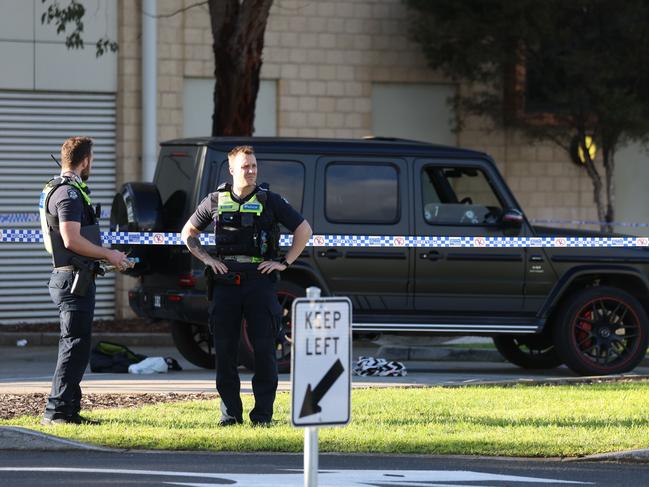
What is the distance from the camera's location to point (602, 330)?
14.4 meters

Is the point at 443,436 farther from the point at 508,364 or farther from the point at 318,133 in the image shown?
the point at 318,133

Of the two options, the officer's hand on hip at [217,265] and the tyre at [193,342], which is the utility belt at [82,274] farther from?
the tyre at [193,342]

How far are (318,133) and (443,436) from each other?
43.0 ft

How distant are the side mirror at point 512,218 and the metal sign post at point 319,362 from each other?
735 centimetres

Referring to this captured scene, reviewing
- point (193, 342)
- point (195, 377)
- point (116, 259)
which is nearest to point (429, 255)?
point (195, 377)

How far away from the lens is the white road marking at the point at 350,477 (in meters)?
8.12

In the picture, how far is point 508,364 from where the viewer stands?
16.2 meters

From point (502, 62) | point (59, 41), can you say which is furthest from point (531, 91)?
point (59, 41)

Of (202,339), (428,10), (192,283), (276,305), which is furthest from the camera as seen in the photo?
(428,10)

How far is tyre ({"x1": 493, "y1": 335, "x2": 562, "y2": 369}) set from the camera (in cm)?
1531

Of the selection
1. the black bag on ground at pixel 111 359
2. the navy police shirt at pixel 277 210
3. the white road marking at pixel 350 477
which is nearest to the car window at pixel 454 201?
the black bag on ground at pixel 111 359

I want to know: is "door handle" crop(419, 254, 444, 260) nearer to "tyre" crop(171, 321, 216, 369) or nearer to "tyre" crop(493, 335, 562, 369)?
"tyre" crop(493, 335, 562, 369)

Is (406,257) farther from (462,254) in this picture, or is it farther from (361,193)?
(361,193)

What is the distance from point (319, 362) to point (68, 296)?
3547mm
